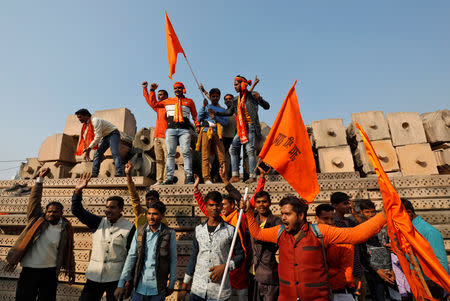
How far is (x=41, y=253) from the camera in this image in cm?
315

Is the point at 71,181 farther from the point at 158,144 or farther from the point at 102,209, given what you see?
the point at 158,144

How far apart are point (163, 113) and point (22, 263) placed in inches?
162

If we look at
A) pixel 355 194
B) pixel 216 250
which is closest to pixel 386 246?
pixel 355 194

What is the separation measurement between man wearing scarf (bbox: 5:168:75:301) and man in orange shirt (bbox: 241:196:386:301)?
109 inches

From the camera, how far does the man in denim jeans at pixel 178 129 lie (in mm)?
5578

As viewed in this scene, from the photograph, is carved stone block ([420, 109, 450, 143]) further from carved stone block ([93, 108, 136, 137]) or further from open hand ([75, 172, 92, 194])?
carved stone block ([93, 108, 136, 137])

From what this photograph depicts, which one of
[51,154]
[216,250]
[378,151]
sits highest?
[51,154]

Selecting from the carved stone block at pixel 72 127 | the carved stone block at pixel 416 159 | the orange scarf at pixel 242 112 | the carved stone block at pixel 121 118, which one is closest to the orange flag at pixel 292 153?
the orange scarf at pixel 242 112

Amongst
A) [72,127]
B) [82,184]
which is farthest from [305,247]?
[72,127]

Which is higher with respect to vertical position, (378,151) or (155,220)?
(378,151)

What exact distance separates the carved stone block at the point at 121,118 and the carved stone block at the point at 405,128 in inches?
312

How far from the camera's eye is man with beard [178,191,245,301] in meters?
2.61

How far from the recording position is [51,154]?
820cm

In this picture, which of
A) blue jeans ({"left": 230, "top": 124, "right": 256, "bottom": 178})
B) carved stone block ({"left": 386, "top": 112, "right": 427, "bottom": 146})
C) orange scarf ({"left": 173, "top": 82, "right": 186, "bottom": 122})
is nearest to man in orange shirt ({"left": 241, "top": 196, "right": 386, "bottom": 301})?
blue jeans ({"left": 230, "top": 124, "right": 256, "bottom": 178})
